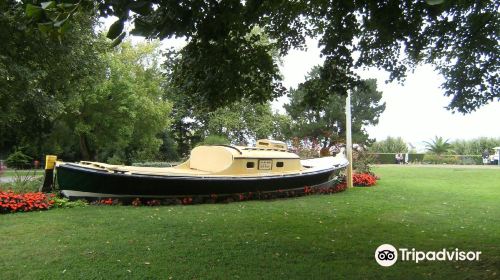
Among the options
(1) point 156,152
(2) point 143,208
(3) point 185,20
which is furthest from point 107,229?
(1) point 156,152

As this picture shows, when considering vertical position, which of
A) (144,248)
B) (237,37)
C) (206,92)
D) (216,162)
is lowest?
(144,248)

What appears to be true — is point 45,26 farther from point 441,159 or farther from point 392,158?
point 392,158

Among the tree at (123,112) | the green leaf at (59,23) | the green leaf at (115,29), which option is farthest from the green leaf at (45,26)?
the tree at (123,112)

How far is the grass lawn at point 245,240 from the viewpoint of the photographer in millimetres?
5367

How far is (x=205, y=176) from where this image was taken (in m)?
12.2

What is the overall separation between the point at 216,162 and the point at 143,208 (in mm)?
3346

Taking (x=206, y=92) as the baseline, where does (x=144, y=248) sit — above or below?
below

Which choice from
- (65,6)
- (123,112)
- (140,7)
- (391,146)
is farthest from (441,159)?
(65,6)

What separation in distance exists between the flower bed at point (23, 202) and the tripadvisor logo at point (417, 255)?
791cm

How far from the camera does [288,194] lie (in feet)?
46.2

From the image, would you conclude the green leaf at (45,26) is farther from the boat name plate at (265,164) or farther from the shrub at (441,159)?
the shrub at (441,159)

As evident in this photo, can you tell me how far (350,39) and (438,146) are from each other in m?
51.8

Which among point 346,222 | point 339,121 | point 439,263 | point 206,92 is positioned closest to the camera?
point 439,263

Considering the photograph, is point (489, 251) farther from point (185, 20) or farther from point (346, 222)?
point (185, 20)
